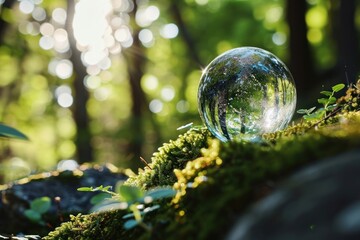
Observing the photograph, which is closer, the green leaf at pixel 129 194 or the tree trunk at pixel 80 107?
the green leaf at pixel 129 194

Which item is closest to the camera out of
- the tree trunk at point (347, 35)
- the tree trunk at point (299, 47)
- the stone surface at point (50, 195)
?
the stone surface at point (50, 195)

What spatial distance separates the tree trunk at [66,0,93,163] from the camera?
674 inches

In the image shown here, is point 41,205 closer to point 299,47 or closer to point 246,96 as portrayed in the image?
point 246,96

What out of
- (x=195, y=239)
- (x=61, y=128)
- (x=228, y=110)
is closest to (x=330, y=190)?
(x=195, y=239)

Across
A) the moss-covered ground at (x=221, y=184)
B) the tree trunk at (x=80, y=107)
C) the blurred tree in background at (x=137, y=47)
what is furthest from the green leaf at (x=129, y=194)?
the tree trunk at (x=80, y=107)

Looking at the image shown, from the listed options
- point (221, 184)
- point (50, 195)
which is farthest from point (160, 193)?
point (50, 195)

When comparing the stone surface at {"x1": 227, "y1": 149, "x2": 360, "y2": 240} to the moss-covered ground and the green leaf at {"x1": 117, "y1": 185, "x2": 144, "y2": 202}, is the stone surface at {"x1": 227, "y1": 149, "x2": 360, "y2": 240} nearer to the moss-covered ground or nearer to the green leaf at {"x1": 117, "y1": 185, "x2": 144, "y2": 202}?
the moss-covered ground

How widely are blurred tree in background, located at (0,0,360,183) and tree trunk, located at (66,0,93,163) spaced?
4 cm

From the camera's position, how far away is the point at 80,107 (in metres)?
18.0

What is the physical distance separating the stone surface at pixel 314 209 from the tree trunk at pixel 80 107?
16259 millimetres

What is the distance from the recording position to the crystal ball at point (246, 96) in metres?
2.96

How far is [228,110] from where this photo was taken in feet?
9.75

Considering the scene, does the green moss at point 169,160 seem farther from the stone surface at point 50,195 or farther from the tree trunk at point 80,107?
the tree trunk at point 80,107

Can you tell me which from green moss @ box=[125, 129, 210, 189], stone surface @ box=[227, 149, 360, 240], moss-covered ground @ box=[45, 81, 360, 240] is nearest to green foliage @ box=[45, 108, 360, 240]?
moss-covered ground @ box=[45, 81, 360, 240]
